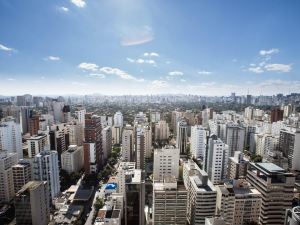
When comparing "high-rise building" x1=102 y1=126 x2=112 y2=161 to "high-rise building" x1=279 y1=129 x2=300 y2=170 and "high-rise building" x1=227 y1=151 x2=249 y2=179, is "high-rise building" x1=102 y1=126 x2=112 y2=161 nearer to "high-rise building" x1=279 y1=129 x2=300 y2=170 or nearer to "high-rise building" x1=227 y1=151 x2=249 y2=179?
"high-rise building" x1=227 y1=151 x2=249 y2=179

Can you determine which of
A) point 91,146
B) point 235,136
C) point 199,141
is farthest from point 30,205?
point 235,136

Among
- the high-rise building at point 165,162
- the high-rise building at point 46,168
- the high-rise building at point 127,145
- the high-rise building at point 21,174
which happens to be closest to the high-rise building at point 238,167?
the high-rise building at point 165,162

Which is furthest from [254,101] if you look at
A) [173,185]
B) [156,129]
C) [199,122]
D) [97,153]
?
[173,185]

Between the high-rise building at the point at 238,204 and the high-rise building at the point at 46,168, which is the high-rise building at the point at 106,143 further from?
the high-rise building at the point at 238,204

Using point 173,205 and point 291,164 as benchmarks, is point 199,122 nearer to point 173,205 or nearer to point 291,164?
point 291,164

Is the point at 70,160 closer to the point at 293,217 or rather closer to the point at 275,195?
the point at 275,195

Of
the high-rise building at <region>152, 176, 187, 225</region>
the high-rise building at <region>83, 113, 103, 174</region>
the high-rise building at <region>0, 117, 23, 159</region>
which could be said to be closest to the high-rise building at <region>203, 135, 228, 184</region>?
the high-rise building at <region>152, 176, 187, 225</region>
